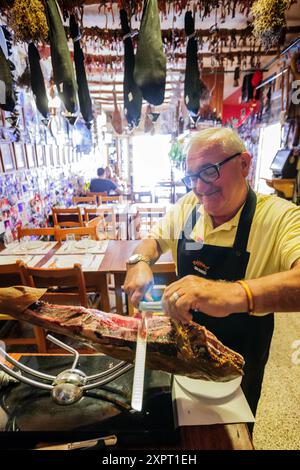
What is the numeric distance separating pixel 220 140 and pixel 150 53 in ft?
3.07

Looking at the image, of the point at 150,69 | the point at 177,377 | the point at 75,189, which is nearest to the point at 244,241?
the point at 177,377

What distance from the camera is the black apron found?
113 cm

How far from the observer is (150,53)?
1.62 m

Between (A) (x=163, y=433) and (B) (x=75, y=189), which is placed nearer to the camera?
(A) (x=163, y=433)

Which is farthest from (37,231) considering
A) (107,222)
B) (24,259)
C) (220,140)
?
(220,140)

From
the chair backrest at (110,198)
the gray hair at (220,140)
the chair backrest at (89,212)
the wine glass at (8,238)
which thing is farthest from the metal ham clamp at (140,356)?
the chair backrest at (110,198)

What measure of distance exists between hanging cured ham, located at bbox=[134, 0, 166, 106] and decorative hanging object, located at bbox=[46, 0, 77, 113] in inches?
20.9

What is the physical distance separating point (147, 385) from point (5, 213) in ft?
9.51

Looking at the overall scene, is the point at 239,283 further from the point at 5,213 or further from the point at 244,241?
the point at 5,213

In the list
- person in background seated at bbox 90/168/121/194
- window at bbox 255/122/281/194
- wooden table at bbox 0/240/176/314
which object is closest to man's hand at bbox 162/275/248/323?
wooden table at bbox 0/240/176/314

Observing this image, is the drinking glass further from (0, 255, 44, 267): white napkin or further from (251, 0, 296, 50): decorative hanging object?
(251, 0, 296, 50): decorative hanging object

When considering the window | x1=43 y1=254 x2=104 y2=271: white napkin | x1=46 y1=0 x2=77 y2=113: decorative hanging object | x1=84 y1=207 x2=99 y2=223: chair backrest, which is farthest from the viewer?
the window
